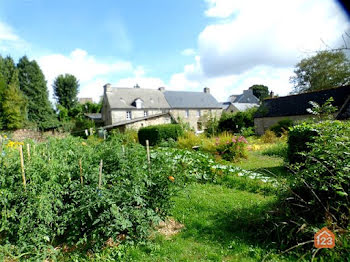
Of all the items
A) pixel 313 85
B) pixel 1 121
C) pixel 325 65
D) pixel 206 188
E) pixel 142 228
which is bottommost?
pixel 206 188

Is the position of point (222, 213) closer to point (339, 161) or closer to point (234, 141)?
point (339, 161)

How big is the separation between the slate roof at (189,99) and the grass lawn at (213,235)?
89.4 feet

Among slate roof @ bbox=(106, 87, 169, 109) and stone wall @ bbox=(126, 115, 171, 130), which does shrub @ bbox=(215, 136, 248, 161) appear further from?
slate roof @ bbox=(106, 87, 169, 109)

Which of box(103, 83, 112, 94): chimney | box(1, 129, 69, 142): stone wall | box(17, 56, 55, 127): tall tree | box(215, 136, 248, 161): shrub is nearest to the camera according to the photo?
box(215, 136, 248, 161): shrub

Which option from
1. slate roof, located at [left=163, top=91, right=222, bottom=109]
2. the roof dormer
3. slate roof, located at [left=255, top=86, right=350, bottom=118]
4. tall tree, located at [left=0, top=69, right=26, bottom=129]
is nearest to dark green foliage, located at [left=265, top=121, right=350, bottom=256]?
slate roof, located at [left=255, top=86, right=350, bottom=118]

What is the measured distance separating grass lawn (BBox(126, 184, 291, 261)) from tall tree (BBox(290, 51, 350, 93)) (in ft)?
86.1

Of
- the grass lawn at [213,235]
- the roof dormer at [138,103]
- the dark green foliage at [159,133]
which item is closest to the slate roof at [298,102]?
the dark green foliage at [159,133]

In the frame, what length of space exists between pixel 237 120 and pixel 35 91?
2975 cm

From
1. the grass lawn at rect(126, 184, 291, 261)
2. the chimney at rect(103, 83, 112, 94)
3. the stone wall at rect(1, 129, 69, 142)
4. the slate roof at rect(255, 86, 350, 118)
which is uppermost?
the chimney at rect(103, 83, 112, 94)

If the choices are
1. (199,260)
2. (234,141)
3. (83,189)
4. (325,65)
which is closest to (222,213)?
(199,260)

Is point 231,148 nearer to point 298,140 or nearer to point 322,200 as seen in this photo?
point 298,140

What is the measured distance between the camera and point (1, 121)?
961 inches

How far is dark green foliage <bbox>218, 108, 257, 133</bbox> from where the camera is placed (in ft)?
73.7

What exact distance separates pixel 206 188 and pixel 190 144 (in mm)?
5314
